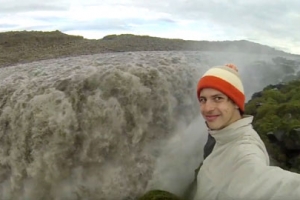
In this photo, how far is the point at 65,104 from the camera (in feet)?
37.9

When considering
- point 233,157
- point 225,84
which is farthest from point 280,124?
point 233,157

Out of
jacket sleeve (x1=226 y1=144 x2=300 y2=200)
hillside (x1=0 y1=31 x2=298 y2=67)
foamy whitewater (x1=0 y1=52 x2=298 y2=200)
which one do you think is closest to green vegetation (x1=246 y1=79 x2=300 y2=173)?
foamy whitewater (x1=0 y1=52 x2=298 y2=200)

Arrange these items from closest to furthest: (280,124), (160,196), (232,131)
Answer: (232,131) < (160,196) < (280,124)

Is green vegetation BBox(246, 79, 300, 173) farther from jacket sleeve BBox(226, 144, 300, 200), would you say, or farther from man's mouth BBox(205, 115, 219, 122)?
jacket sleeve BBox(226, 144, 300, 200)

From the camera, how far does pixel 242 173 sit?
2.62 m

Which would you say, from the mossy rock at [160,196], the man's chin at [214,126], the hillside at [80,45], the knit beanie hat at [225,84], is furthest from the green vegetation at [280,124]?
the hillside at [80,45]

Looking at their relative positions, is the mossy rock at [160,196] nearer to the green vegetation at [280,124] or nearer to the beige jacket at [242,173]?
Result: the green vegetation at [280,124]

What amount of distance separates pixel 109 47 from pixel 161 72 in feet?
49.2

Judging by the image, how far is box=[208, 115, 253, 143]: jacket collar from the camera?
2.98 metres

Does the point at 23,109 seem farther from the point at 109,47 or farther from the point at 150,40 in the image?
the point at 150,40

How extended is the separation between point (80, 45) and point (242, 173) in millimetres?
28762

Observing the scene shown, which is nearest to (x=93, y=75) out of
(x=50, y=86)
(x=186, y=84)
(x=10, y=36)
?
(x=50, y=86)

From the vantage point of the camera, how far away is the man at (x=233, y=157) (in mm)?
2439

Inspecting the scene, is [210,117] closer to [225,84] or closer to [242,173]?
[225,84]
